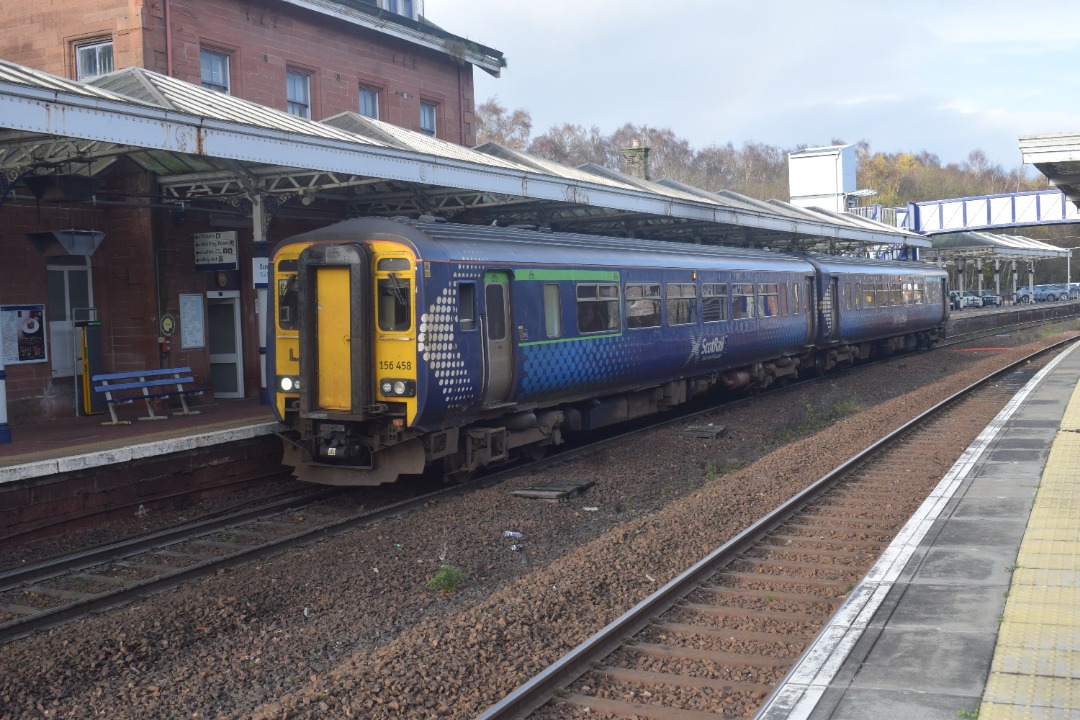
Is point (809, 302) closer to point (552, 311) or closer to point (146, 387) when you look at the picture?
point (552, 311)

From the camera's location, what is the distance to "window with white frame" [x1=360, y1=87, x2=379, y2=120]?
22.2 metres

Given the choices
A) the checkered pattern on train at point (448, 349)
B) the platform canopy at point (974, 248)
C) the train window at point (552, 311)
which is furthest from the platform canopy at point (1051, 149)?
the platform canopy at point (974, 248)

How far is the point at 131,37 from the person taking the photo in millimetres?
16891

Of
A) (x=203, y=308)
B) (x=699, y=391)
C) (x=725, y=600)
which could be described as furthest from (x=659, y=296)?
(x=725, y=600)

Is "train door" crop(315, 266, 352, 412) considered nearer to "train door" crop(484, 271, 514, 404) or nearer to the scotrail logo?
"train door" crop(484, 271, 514, 404)

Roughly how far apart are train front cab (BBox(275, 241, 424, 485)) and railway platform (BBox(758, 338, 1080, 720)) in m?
5.24

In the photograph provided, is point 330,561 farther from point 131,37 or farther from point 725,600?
point 131,37

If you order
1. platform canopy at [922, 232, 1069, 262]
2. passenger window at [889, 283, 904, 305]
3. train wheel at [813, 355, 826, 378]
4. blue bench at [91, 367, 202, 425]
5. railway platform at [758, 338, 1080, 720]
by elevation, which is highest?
platform canopy at [922, 232, 1069, 262]

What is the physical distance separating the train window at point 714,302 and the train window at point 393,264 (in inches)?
299

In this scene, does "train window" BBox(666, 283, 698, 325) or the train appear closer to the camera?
the train

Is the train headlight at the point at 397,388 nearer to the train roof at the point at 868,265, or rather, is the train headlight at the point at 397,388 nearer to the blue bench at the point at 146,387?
the blue bench at the point at 146,387

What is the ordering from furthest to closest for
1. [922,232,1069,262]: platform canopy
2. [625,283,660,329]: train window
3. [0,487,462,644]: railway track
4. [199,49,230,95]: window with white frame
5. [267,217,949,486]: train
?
[922,232,1069,262]: platform canopy < [199,49,230,95]: window with white frame < [625,283,660,329]: train window < [267,217,949,486]: train < [0,487,462,644]: railway track

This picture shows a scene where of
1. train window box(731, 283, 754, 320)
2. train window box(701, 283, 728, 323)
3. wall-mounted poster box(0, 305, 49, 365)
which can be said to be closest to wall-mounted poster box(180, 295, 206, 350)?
wall-mounted poster box(0, 305, 49, 365)

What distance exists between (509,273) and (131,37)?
925 cm
